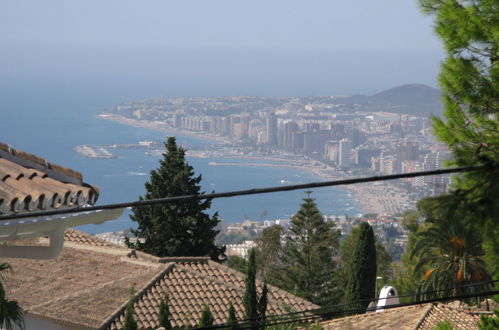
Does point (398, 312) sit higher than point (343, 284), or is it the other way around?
point (398, 312)

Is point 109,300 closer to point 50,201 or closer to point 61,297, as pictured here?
point 61,297

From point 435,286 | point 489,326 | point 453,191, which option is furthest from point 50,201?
point 435,286

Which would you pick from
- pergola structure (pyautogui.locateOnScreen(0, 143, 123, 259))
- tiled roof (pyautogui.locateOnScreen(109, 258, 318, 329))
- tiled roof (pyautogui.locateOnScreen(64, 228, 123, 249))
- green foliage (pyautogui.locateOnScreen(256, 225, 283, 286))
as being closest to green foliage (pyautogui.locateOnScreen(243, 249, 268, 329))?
tiled roof (pyautogui.locateOnScreen(109, 258, 318, 329))

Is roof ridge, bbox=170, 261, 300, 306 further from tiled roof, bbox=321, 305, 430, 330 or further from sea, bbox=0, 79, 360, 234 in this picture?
sea, bbox=0, 79, 360, 234

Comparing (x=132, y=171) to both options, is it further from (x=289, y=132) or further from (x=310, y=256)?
(x=310, y=256)

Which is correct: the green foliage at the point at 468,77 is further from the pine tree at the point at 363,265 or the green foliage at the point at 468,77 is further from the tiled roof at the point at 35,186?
the pine tree at the point at 363,265

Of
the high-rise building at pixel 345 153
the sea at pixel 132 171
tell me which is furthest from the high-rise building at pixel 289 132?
the high-rise building at pixel 345 153
